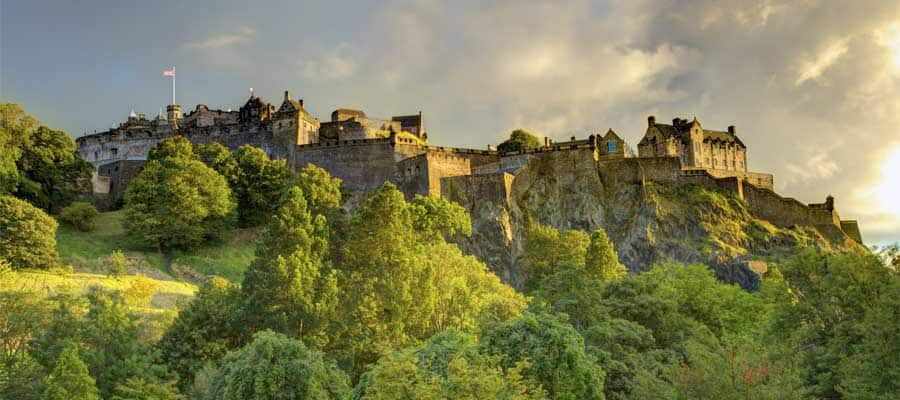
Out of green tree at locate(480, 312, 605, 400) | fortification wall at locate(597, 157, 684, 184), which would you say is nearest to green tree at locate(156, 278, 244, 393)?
green tree at locate(480, 312, 605, 400)

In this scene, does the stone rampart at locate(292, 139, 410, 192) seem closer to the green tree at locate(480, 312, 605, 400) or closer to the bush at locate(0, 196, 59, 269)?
the bush at locate(0, 196, 59, 269)

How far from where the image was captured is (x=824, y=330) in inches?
1116

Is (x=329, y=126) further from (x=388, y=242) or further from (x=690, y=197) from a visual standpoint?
(x=388, y=242)

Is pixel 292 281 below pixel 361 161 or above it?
below

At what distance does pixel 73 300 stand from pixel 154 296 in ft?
33.9

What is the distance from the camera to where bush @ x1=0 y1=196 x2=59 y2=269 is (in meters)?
43.8

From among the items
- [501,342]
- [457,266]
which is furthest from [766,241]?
[501,342]

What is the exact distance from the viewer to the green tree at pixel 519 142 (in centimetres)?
8225

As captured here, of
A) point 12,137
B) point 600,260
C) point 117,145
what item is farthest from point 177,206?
point 117,145

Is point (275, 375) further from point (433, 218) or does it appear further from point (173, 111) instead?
point (173, 111)

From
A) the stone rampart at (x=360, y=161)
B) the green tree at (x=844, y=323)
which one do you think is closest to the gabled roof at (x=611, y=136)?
the stone rampart at (x=360, y=161)

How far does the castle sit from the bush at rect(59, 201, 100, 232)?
14.2 meters

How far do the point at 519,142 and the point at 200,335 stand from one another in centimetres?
5541

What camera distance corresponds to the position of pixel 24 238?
4450 cm
